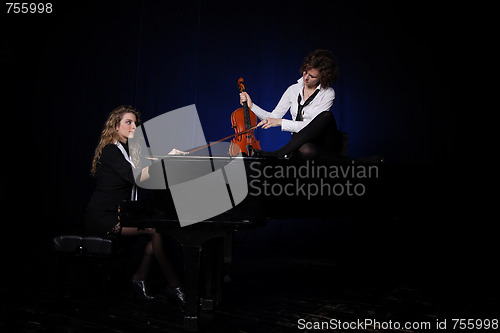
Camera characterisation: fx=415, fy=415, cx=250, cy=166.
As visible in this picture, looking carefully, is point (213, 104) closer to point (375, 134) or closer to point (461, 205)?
point (375, 134)

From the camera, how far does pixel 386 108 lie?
4.33m

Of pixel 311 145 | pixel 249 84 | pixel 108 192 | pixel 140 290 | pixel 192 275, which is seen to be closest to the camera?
pixel 192 275

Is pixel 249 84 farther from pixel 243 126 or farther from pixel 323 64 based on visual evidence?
pixel 323 64

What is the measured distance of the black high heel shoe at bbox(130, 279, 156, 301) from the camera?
2.36m

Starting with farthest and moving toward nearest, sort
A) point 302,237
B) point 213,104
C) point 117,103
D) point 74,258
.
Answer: point 117,103
point 213,104
point 302,237
point 74,258

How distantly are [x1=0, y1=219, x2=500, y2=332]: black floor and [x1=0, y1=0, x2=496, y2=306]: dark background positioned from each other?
0.36 metres

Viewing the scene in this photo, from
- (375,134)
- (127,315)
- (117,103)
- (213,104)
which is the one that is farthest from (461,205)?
(117,103)

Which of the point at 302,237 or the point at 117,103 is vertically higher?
the point at 117,103

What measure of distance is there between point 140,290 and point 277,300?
793 mm

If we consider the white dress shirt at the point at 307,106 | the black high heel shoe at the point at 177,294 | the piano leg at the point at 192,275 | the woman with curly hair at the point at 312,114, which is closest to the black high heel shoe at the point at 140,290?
the black high heel shoe at the point at 177,294

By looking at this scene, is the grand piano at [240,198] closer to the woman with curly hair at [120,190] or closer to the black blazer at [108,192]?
the woman with curly hair at [120,190]

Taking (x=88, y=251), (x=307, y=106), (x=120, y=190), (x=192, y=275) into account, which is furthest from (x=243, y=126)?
(x=192, y=275)

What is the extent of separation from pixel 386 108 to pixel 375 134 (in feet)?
0.95

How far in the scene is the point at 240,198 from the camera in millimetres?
1803
